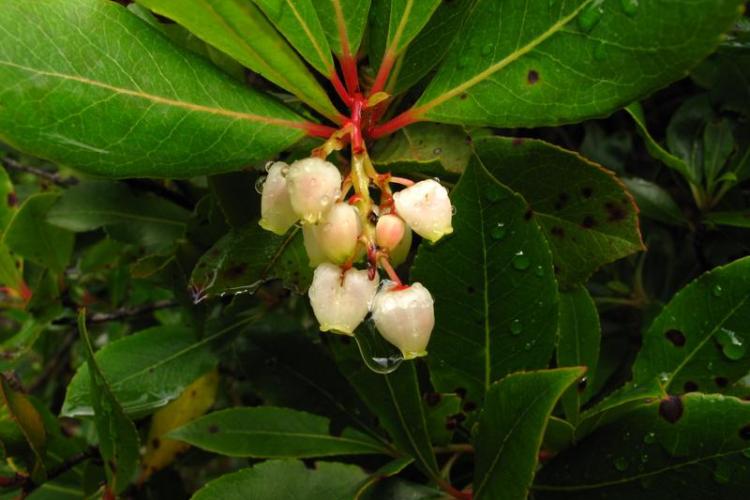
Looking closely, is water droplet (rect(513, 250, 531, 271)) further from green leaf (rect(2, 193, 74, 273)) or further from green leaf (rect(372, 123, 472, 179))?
green leaf (rect(2, 193, 74, 273))

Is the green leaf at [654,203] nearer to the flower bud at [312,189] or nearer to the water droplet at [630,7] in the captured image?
the water droplet at [630,7]

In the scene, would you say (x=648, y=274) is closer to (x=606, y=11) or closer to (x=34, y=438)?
(x=606, y=11)

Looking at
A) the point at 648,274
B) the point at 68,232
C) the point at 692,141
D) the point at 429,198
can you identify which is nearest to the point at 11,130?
the point at 429,198

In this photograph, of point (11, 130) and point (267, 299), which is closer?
point (11, 130)

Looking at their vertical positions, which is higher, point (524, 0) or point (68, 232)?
point (524, 0)

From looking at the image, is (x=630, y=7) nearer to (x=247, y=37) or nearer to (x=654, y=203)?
(x=247, y=37)

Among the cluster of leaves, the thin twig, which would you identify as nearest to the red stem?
the cluster of leaves
